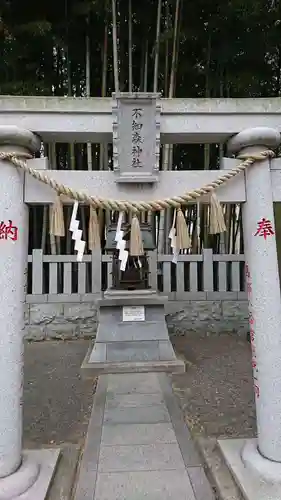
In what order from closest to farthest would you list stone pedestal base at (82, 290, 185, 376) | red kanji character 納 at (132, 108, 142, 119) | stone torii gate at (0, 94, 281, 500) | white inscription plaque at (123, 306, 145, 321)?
1. stone torii gate at (0, 94, 281, 500)
2. red kanji character 納 at (132, 108, 142, 119)
3. stone pedestal base at (82, 290, 185, 376)
4. white inscription plaque at (123, 306, 145, 321)

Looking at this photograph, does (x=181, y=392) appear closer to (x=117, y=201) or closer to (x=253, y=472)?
(x=253, y=472)

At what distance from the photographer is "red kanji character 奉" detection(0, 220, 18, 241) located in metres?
2.19

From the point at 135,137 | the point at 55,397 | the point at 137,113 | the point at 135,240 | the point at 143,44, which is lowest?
the point at 55,397

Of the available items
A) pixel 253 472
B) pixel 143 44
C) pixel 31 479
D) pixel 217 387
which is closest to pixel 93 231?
pixel 31 479

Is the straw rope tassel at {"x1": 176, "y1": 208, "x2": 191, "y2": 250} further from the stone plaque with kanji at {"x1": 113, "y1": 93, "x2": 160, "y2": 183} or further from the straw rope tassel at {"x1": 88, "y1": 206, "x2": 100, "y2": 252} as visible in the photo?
the straw rope tassel at {"x1": 88, "y1": 206, "x2": 100, "y2": 252}

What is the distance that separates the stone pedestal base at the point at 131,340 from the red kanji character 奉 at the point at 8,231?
9.45 feet

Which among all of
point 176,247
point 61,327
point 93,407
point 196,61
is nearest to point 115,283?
point 61,327

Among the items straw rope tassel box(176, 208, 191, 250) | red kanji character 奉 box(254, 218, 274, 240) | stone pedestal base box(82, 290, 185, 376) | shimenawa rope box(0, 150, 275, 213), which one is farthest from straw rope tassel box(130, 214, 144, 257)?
stone pedestal base box(82, 290, 185, 376)

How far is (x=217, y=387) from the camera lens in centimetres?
412

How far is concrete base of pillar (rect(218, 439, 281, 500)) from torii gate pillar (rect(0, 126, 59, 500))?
121 centimetres

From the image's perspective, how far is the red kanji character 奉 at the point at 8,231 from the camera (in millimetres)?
2189

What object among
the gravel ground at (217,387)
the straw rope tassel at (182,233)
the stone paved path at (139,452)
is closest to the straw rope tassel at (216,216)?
the straw rope tassel at (182,233)

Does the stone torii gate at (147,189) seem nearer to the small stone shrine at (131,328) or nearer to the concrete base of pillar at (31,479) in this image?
the concrete base of pillar at (31,479)

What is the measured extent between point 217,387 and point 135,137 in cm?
311
